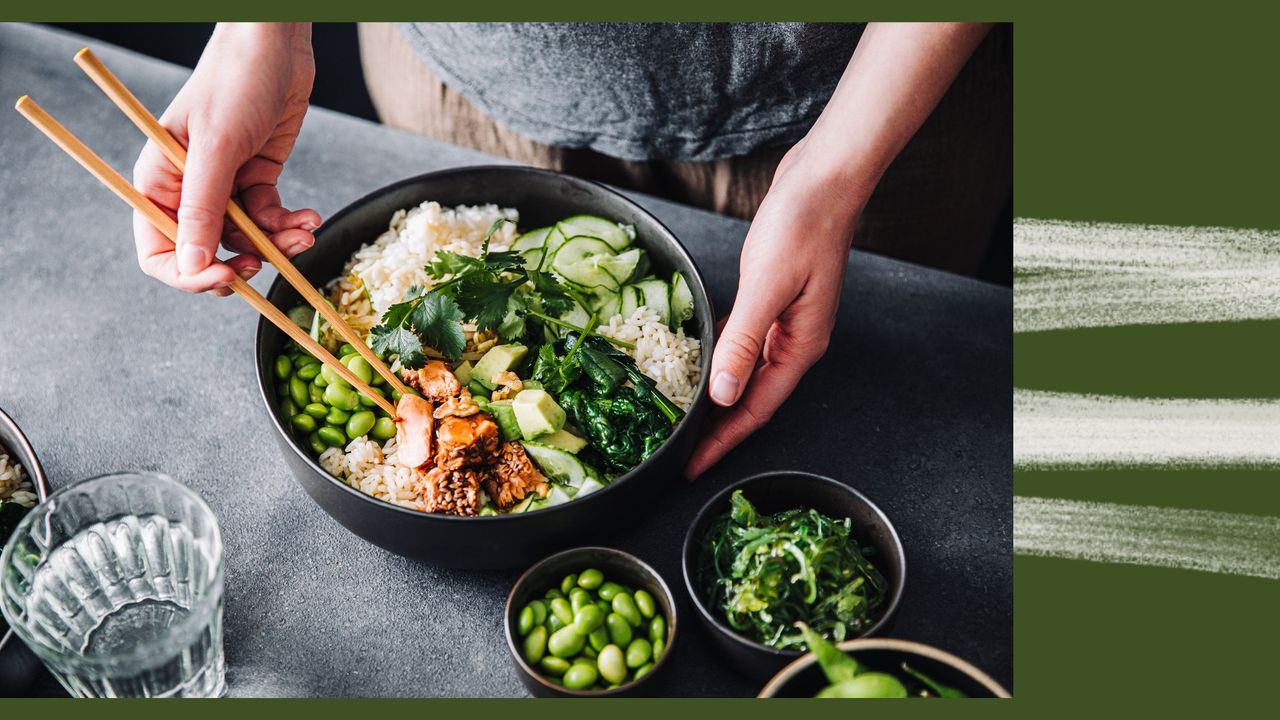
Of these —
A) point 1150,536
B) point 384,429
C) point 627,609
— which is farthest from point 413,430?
point 1150,536

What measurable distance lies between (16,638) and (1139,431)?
182 centimetres

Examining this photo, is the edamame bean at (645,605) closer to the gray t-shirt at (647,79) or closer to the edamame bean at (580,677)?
the edamame bean at (580,677)

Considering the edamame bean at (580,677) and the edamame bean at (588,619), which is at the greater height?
the edamame bean at (588,619)

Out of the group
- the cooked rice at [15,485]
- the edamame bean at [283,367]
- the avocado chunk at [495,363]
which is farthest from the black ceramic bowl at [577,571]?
the cooked rice at [15,485]

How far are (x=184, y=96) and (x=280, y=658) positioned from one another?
93 centimetres

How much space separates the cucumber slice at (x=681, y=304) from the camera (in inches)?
71.9

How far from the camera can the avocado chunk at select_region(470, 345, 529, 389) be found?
1725 mm

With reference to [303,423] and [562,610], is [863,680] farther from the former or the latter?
[303,423]

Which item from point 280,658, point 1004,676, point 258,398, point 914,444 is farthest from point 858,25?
point 280,658

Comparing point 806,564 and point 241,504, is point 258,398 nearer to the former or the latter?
point 241,504

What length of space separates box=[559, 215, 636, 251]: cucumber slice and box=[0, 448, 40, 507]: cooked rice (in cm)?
99

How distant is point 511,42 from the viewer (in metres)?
2.06

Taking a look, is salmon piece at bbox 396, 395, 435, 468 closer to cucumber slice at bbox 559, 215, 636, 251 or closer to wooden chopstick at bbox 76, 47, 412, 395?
wooden chopstick at bbox 76, 47, 412, 395

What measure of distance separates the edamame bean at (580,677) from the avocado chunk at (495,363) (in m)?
0.51
